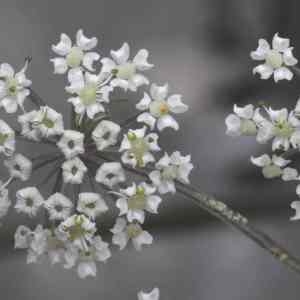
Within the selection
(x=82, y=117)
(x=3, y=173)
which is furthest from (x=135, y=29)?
(x=82, y=117)

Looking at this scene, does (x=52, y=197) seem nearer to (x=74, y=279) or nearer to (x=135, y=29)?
(x=74, y=279)

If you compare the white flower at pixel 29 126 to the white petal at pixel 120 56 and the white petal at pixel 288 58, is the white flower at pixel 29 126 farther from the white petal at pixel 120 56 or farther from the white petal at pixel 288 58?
the white petal at pixel 288 58

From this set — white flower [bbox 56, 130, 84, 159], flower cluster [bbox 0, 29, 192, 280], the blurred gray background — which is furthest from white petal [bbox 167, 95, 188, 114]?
the blurred gray background

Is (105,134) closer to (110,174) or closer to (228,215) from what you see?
(110,174)

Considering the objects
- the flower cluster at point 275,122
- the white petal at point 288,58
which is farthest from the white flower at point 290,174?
the white petal at point 288,58

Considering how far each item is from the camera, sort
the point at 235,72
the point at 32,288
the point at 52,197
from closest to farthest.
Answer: the point at 52,197 < the point at 32,288 < the point at 235,72

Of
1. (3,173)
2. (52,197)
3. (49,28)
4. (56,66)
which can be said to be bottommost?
(52,197)
